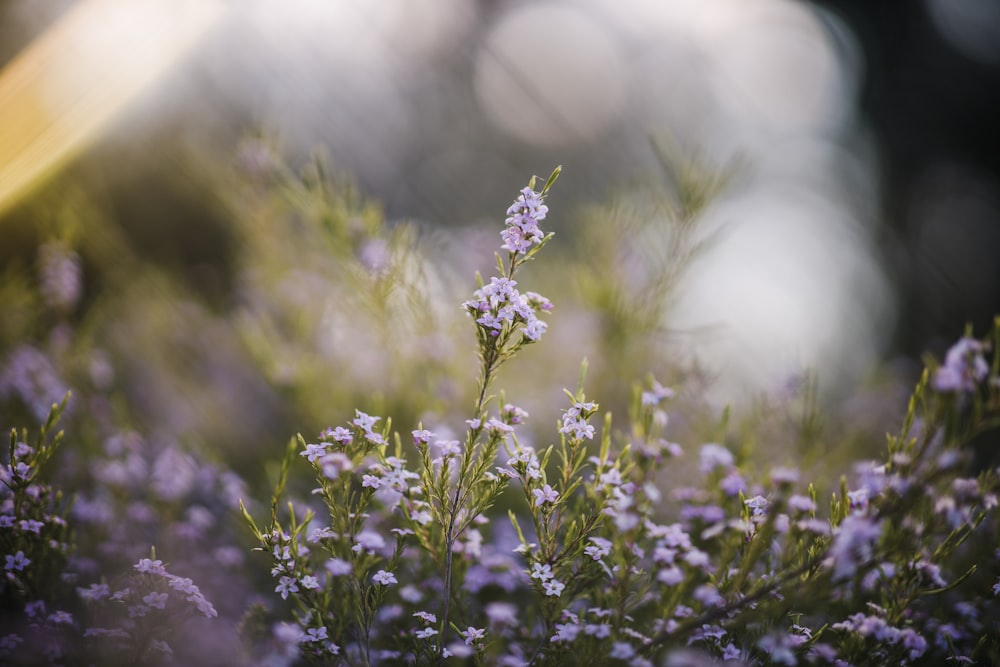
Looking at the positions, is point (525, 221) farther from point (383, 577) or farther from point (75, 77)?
point (75, 77)

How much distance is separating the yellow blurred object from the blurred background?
0.01 m

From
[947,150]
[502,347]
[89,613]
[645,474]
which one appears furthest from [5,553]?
[947,150]

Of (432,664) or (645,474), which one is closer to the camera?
(432,664)

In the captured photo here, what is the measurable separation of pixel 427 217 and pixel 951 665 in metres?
6.07

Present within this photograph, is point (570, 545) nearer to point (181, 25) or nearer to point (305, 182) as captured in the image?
point (305, 182)

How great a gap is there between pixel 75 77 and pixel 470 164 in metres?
8.09

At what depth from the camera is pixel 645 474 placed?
1.73m

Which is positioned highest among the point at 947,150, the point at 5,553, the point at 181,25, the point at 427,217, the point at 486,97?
the point at 486,97

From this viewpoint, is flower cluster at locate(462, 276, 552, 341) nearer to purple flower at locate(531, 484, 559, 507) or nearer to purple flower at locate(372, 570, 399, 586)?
purple flower at locate(531, 484, 559, 507)

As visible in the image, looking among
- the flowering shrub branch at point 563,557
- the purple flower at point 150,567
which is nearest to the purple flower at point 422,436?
the flowering shrub branch at point 563,557

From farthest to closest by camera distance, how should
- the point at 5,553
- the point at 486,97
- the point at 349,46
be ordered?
the point at 486,97 → the point at 349,46 → the point at 5,553

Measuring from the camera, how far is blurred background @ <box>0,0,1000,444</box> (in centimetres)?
295

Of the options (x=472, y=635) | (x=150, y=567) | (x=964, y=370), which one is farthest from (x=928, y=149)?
(x=150, y=567)

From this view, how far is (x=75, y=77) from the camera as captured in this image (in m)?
2.99
